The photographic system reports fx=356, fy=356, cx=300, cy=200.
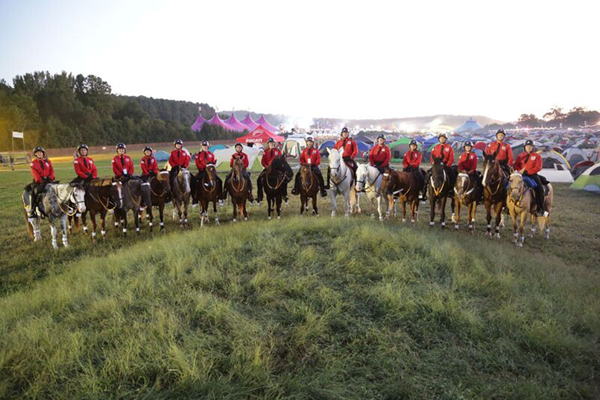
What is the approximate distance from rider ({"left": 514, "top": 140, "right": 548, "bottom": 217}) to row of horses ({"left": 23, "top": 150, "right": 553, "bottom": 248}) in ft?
1.05

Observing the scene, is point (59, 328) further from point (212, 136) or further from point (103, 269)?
point (212, 136)

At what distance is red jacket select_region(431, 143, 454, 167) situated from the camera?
43.0 ft

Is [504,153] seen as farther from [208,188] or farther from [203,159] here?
[203,159]

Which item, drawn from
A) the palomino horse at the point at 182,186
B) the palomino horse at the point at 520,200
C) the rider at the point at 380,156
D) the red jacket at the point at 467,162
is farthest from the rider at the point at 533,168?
the palomino horse at the point at 182,186

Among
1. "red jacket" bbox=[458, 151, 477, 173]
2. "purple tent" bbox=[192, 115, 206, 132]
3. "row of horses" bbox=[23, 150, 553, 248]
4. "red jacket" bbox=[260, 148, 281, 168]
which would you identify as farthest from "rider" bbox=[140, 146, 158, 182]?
"purple tent" bbox=[192, 115, 206, 132]

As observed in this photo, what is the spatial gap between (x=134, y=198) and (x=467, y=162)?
11.6m

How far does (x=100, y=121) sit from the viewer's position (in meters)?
70.6

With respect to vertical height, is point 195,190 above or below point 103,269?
above

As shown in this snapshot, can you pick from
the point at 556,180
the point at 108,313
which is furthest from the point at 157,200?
the point at 556,180

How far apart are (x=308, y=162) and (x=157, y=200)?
577 cm

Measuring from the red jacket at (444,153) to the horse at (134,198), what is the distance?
10413mm

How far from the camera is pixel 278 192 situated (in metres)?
13.8

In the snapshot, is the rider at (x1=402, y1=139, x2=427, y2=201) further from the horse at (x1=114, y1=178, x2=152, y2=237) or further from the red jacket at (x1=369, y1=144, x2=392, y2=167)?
the horse at (x1=114, y1=178, x2=152, y2=237)

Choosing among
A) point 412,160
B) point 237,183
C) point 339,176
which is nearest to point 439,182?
point 412,160
